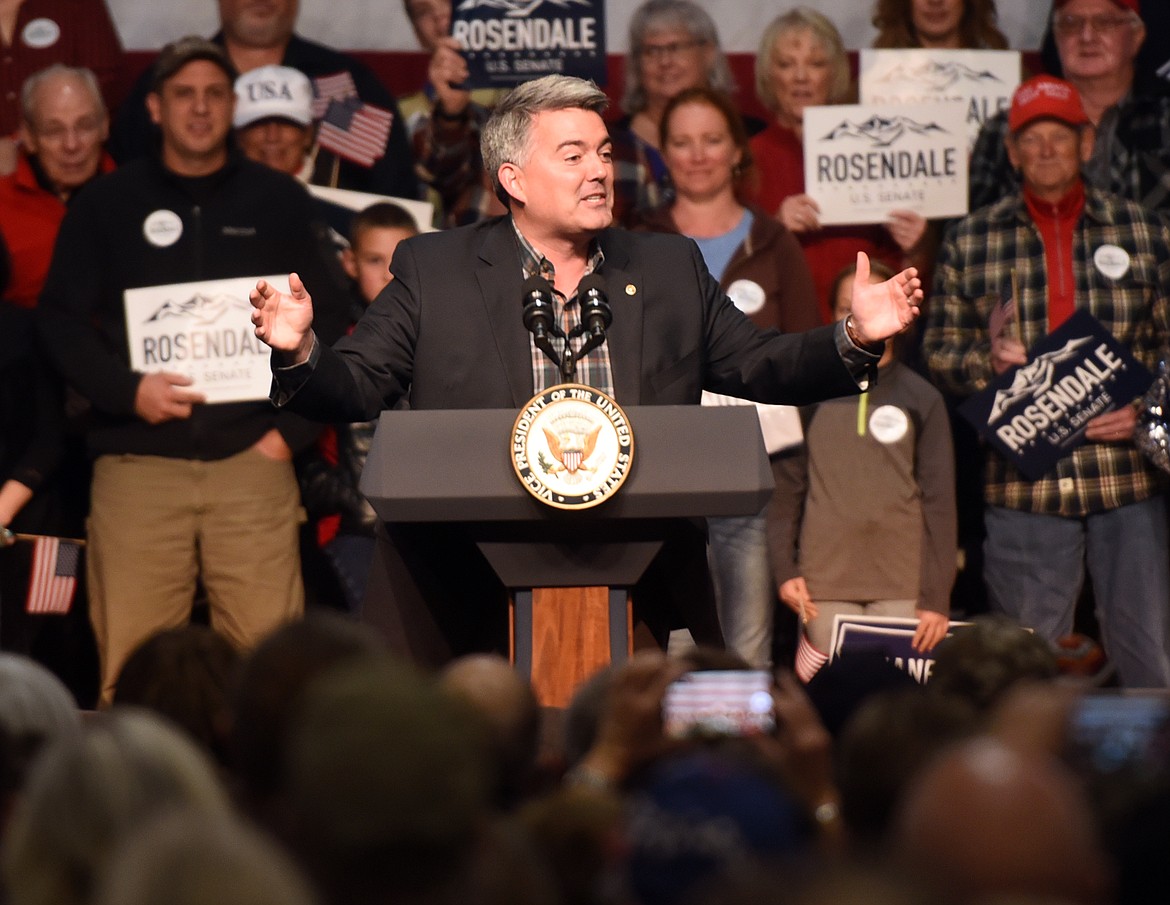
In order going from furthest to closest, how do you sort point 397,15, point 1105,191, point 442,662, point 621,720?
1. point 397,15
2. point 1105,191
3. point 442,662
4. point 621,720

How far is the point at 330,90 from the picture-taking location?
20.0ft

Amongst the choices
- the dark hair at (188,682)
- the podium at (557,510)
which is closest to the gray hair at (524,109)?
the podium at (557,510)

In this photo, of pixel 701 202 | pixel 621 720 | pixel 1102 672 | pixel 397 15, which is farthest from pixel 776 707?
pixel 397 15

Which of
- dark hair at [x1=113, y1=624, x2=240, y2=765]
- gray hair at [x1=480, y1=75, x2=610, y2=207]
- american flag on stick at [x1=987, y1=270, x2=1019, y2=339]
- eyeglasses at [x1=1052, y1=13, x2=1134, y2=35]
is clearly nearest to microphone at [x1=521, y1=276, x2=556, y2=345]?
gray hair at [x1=480, y1=75, x2=610, y2=207]

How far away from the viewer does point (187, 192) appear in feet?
18.0

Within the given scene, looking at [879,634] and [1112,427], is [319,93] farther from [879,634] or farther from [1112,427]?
[1112,427]

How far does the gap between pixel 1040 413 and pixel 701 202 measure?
1.21 metres

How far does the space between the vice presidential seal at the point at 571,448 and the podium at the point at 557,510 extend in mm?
37

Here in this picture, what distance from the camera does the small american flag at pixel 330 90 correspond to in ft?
19.9

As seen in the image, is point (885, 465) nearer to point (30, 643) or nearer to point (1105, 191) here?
point (1105, 191)

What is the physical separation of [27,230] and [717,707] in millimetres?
4139

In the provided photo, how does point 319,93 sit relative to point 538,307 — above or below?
above

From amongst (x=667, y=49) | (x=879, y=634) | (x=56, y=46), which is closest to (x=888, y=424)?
(x=879, y=634)

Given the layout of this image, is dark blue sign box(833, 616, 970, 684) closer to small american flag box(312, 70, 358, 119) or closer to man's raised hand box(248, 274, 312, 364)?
man's raised hand box(248, 274, 312, 364)
